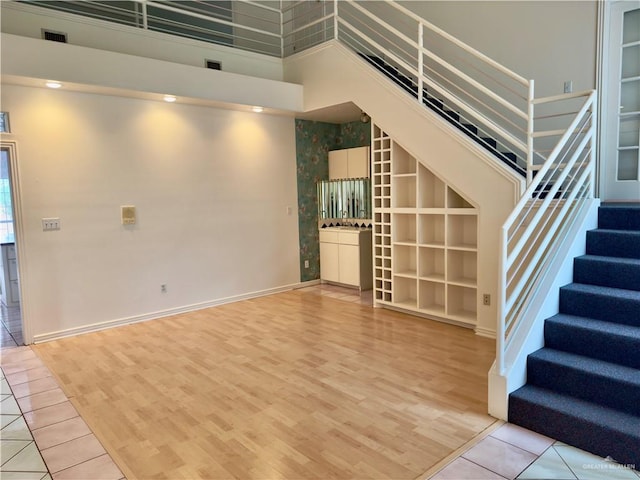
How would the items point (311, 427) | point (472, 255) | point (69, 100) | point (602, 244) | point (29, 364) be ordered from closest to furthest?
point (311, 427), point (602, 244), point (29, 364), point (69, 100), point (472, 255)

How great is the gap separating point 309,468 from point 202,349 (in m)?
2.15

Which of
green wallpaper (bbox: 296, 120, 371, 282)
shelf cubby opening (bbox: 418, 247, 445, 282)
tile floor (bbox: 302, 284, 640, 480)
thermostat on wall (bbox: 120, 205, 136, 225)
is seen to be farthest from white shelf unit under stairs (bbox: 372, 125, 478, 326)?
thermostat on wall (bbox: 120, 205, 136, 225)

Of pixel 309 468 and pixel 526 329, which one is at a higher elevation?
pixel 526 329

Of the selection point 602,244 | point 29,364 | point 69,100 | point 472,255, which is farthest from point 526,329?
point 69,100

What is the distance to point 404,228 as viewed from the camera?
5.37m

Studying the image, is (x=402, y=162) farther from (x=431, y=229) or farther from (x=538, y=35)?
(x=538, y=35)

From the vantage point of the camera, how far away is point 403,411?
9.48ft

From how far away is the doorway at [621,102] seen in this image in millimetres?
4301

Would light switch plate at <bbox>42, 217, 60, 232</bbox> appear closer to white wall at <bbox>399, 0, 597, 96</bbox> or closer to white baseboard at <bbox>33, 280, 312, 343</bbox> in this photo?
white baseboard at <bbox>33, 280, 312, 343</bbox>

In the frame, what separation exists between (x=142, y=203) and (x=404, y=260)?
3.22m

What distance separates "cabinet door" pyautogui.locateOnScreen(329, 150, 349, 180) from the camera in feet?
21.8

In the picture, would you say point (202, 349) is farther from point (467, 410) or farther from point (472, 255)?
point (472, 255)

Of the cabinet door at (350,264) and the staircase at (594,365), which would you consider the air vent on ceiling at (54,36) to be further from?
the staircase at (594,365)

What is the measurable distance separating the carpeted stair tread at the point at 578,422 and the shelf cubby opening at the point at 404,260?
100 inches
